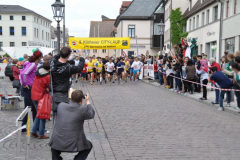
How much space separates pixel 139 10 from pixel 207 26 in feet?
101

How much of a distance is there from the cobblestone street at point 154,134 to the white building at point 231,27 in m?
14.3

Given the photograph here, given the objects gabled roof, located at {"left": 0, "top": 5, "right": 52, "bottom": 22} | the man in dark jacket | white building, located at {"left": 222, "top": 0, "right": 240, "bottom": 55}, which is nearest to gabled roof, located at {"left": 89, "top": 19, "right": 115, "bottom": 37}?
gabled roof, located at {"left": 0, "top": 5, "right": 52, "bottom": 22}

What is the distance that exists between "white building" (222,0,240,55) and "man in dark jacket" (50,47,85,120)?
20632 millimetres

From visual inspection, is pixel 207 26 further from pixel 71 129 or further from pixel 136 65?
pixel 71 129

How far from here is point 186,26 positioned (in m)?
40.2

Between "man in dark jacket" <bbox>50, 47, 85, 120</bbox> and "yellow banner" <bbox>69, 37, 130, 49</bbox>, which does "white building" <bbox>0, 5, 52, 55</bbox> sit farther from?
"man in dark jacket" <bbox>50, 47, 85, 120</bbox>

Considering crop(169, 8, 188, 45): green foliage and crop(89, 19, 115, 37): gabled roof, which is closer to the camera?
crop(169, 8, 188, 45): green foliage

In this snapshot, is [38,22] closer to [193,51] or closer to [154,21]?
[154,21]

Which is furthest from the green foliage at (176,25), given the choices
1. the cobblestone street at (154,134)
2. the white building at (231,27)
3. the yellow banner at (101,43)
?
the cobblestone street at (154,134)

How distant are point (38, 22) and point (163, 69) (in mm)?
76406

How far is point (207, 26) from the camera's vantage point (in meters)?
31.6

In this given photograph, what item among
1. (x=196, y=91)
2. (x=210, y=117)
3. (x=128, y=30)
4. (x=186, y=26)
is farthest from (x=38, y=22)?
(x=210, y=117)

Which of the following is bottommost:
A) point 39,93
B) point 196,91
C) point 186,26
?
point 196,91

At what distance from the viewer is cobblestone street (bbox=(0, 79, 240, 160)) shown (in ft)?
20.0
